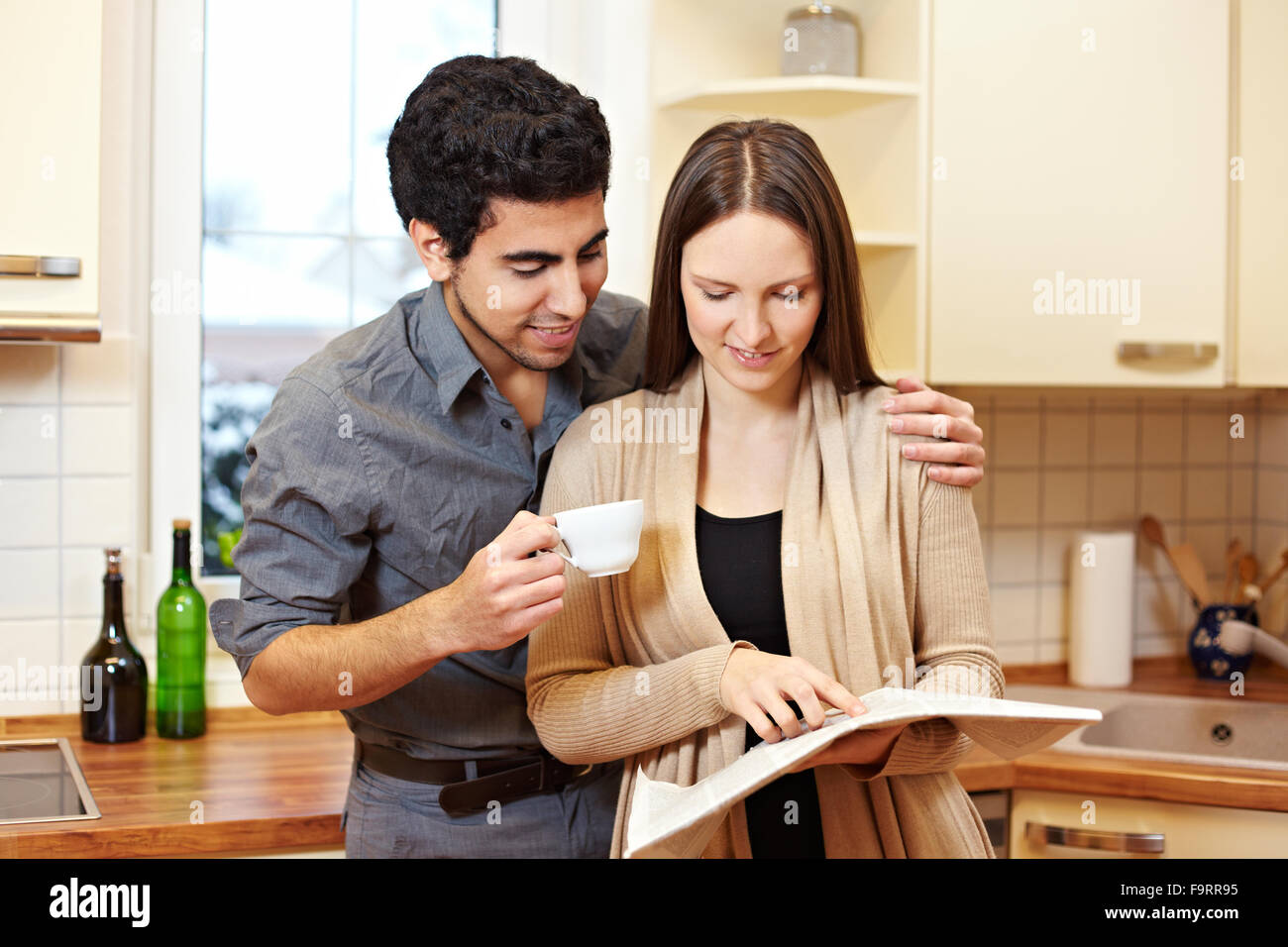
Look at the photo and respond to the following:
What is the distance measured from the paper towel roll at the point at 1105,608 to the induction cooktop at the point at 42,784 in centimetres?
172

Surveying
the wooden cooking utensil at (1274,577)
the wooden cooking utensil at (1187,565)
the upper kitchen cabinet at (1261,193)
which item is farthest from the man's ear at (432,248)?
the wooden cooking utensil at (1274,577)

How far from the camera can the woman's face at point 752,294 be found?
114 centimetres

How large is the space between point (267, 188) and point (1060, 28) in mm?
1373

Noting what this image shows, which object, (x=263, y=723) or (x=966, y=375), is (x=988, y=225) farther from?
(x=263, y=723)

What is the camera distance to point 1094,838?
1716mm

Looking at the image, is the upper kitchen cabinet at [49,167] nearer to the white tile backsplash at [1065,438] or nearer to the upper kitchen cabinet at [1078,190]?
the upper kitchen cabinet at [1078,190]

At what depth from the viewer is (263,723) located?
6.35 feet

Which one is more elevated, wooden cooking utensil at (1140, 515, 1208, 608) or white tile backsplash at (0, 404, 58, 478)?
white tile backsplash at (0, 404, 58, 478)

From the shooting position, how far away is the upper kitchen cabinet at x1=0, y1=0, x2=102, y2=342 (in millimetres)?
1573

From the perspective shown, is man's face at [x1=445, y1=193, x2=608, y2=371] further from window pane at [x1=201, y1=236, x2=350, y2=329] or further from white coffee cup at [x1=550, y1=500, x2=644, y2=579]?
window pane at [x1=201, y1=236, x2=350, y2=329]

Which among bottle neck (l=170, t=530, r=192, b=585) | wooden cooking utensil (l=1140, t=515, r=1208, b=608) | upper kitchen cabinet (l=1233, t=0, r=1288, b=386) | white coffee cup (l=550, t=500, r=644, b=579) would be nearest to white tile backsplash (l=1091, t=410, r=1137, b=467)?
wooden cooking utensil (l=1140, t=515, r=1208, b=608)

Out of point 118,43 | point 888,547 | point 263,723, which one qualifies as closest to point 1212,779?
point 888,547

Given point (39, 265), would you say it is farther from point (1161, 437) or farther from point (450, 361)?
point (1161, 437)

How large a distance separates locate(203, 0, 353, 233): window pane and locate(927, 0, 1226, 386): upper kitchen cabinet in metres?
1.04
